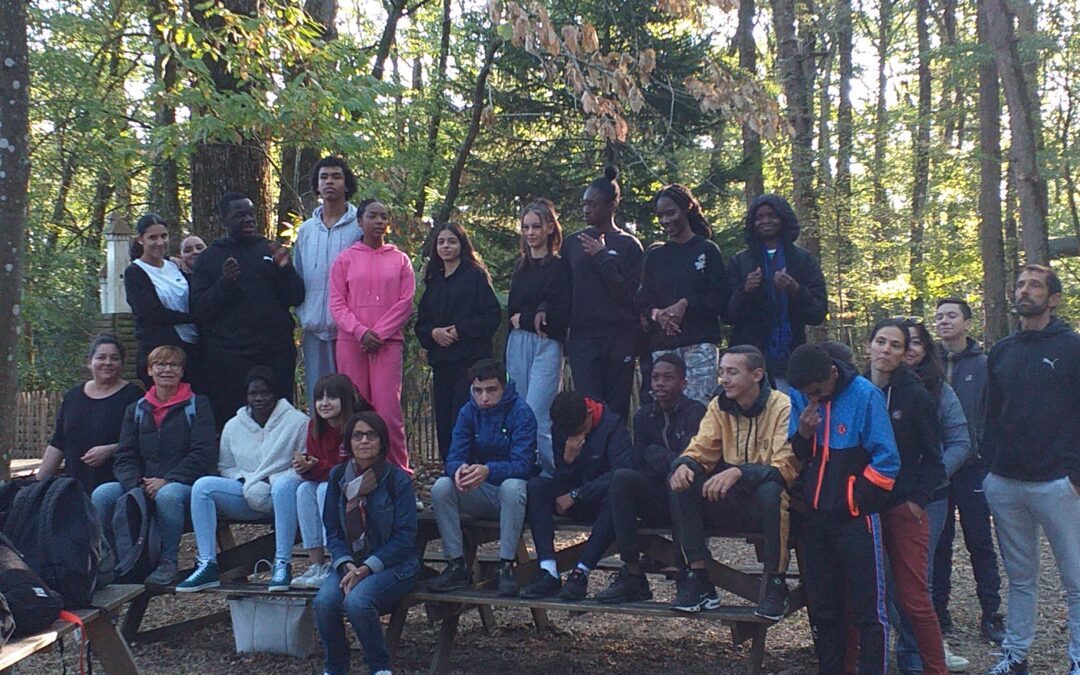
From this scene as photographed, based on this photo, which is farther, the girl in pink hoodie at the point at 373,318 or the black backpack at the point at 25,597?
the girl in pink hoodie at the point at 373,318

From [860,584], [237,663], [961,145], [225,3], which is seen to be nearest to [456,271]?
[237,663]

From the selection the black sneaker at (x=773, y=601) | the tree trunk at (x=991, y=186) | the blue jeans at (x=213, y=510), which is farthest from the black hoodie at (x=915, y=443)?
the tree trunk at (x=991, y=186)

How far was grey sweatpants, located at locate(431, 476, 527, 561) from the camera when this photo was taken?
18.8ft

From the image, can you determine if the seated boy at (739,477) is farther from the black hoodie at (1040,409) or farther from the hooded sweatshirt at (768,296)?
the black hoodie at (1040,409)

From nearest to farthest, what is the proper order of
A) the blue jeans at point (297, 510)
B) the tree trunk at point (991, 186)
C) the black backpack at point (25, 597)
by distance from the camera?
1. the black backpack at point (25, 597)
2. the blue jeans at point (297, 510)
3. the tree trunk at point (991, 186)

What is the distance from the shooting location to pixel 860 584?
480 cm

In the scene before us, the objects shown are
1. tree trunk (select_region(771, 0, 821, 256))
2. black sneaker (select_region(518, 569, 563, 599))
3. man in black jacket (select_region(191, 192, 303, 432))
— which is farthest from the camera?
→ tree trunk (select_region(771, 0, 821, 256))

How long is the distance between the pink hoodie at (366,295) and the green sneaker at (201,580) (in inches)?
62.0

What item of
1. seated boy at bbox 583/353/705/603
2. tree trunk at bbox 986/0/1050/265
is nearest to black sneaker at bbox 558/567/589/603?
seated boy at bbox 583/353/705/603

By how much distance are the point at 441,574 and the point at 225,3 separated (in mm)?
5608

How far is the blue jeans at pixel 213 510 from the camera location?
19.8 ft

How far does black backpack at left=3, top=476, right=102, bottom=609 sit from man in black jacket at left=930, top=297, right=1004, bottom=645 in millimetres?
4702

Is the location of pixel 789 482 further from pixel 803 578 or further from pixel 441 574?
pixel 441 574

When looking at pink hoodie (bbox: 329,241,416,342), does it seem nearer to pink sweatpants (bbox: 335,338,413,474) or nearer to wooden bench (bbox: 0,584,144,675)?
pink sweatpants (bbox: 335,338,413,474)
